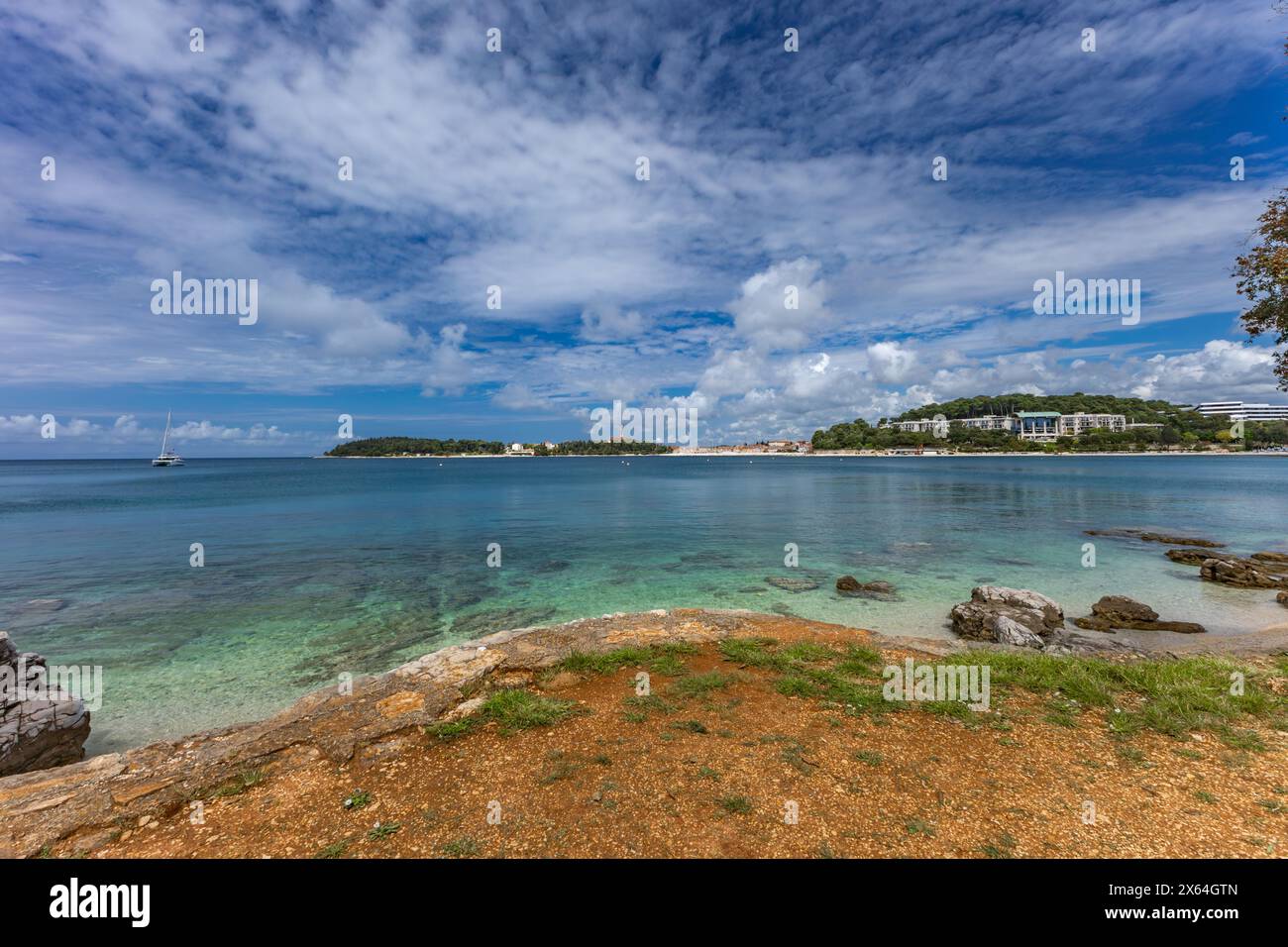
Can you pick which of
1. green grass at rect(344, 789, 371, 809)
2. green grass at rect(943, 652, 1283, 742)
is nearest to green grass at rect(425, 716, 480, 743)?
green grass at rect(344, 789, 371, 809)

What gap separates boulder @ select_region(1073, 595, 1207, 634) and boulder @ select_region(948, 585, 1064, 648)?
1469 mm

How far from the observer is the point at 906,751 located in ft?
21.0

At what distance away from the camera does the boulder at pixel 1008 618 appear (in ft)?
42.0

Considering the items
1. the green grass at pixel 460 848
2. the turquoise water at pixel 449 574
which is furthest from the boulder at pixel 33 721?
the green grass at pixel 460 848

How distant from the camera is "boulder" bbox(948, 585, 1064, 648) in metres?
12.8

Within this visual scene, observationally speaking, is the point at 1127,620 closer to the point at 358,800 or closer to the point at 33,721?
the point at 358,800

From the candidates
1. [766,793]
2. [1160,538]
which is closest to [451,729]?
[766,793]

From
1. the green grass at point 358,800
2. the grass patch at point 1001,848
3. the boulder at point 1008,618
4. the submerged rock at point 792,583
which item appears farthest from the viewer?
the submerged rock at point 792,583

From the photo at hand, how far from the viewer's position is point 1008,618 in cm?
1338

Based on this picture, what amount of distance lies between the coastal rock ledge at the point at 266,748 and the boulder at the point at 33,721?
2.16ft

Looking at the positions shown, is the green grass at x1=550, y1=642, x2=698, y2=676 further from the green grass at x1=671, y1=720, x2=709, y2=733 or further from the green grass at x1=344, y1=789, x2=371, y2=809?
the green grass at x1=344, y1=789, x2=371, y2=809

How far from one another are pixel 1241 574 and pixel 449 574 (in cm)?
3546

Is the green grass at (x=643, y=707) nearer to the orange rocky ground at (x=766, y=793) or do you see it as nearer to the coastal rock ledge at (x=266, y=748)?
the orange rocky ground at (x=766, y=793)

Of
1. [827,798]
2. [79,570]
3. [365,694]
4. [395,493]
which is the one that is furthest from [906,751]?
[395,493]
